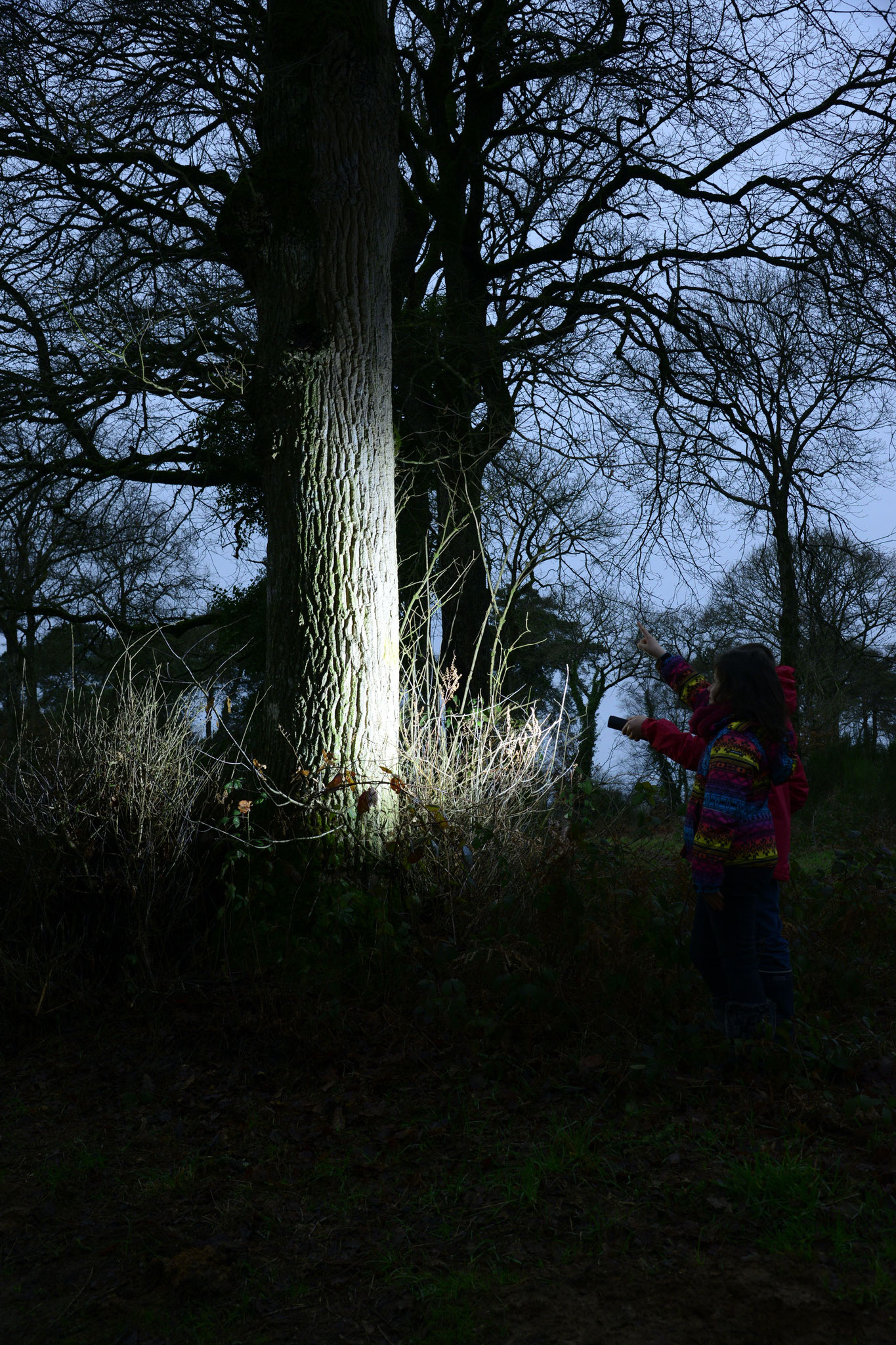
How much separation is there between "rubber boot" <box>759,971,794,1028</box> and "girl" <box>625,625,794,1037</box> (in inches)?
6.0

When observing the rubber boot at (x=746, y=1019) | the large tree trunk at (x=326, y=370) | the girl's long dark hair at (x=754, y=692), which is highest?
the large tree trunk at (x=326, y=370)

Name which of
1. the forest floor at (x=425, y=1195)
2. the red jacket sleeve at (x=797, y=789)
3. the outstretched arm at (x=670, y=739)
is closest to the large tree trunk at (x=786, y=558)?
the red jacket sleeve at (x=797, y=789)

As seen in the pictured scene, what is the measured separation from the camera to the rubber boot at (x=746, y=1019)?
394 cm

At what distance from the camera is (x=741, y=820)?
383 cm

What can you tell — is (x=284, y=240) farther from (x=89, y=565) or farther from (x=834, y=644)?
(x=834, y=644)

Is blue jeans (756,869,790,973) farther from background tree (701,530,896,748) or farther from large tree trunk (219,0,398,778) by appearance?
background tree (701,530,896,748)

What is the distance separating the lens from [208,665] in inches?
322

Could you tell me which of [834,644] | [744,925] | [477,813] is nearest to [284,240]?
[477,813]

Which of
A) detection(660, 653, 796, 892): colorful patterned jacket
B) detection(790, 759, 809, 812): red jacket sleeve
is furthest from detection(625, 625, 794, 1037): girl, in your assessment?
detection(790, 759, 809, 812): red jacket sleeve

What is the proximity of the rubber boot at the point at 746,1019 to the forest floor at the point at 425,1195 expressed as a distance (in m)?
0.14

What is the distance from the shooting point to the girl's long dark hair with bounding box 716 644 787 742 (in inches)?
154

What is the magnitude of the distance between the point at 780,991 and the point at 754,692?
1.42 metres

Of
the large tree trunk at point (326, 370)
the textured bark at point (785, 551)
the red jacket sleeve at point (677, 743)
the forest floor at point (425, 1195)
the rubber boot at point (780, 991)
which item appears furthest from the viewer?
the textured bark at point (785, 551)

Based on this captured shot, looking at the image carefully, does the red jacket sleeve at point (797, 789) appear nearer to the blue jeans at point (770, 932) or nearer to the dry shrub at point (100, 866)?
the blue jeans at point (770, 932)
